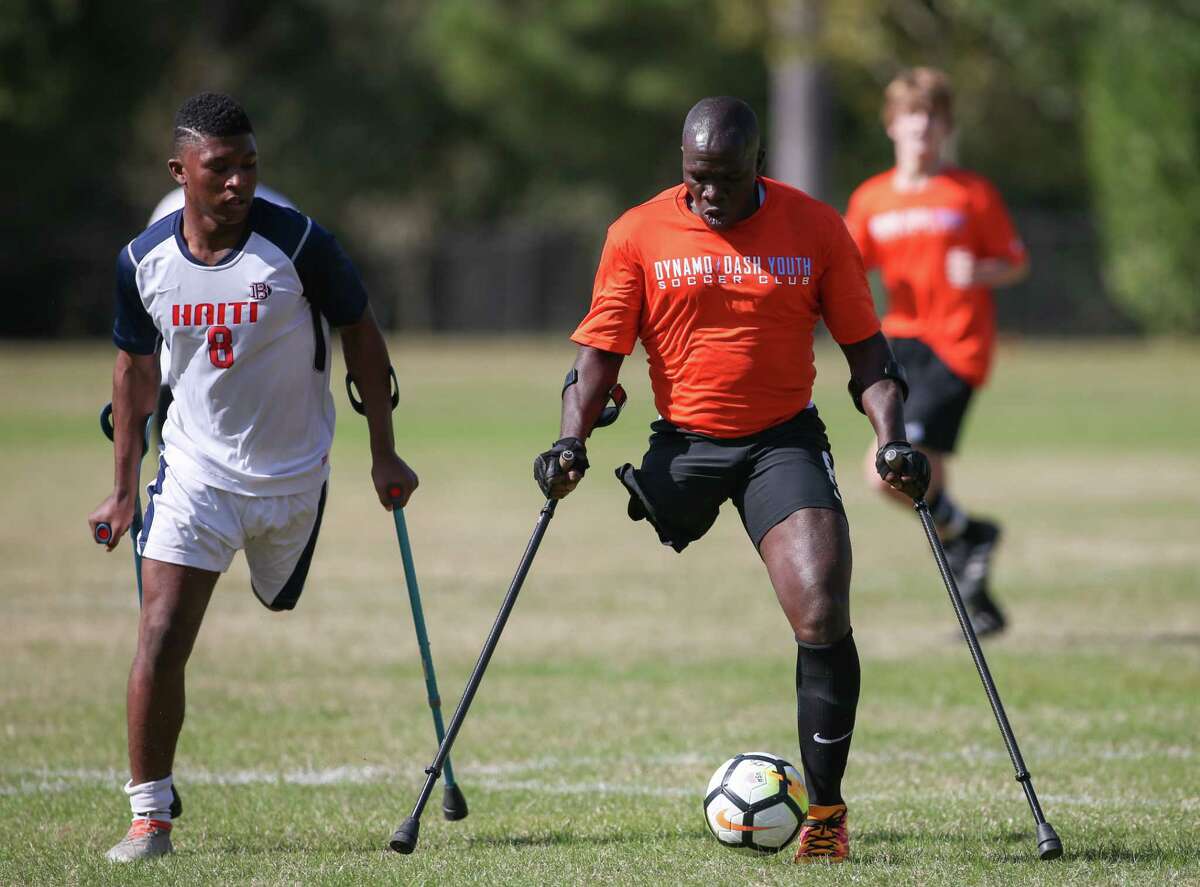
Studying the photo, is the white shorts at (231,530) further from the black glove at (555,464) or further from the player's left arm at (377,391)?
the black glove at (555,464)

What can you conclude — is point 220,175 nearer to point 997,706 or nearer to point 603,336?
point 603,336

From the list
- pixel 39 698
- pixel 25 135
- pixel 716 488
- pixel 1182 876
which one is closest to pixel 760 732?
pixel 716 488

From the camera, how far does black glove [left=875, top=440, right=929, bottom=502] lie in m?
5.43

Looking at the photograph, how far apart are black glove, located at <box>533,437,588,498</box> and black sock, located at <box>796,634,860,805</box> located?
0.84 meters

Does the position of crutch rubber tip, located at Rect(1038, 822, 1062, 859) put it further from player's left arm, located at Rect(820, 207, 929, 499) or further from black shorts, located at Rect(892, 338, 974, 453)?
black shorts, located at Rect(892, 338, 974, 453)

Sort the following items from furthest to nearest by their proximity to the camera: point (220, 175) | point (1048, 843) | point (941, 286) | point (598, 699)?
point (941, 286) → point (598, 699) → point (220, 175) → point (1048, 843)

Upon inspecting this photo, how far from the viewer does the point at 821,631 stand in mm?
5363

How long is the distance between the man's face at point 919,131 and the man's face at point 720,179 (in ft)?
12.5

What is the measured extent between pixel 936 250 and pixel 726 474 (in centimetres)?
413

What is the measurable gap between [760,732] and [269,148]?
41.5 meters

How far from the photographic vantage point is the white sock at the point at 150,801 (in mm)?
5520

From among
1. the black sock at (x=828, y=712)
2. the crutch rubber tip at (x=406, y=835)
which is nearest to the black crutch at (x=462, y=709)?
the crutch rubber tip at (x=406, y=835)

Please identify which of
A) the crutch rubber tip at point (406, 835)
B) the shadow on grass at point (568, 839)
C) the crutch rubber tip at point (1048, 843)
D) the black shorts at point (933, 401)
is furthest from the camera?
the black shorts at point (933, 401)

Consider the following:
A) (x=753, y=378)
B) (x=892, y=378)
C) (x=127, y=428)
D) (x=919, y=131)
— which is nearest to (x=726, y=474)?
(x=753, y=378)
